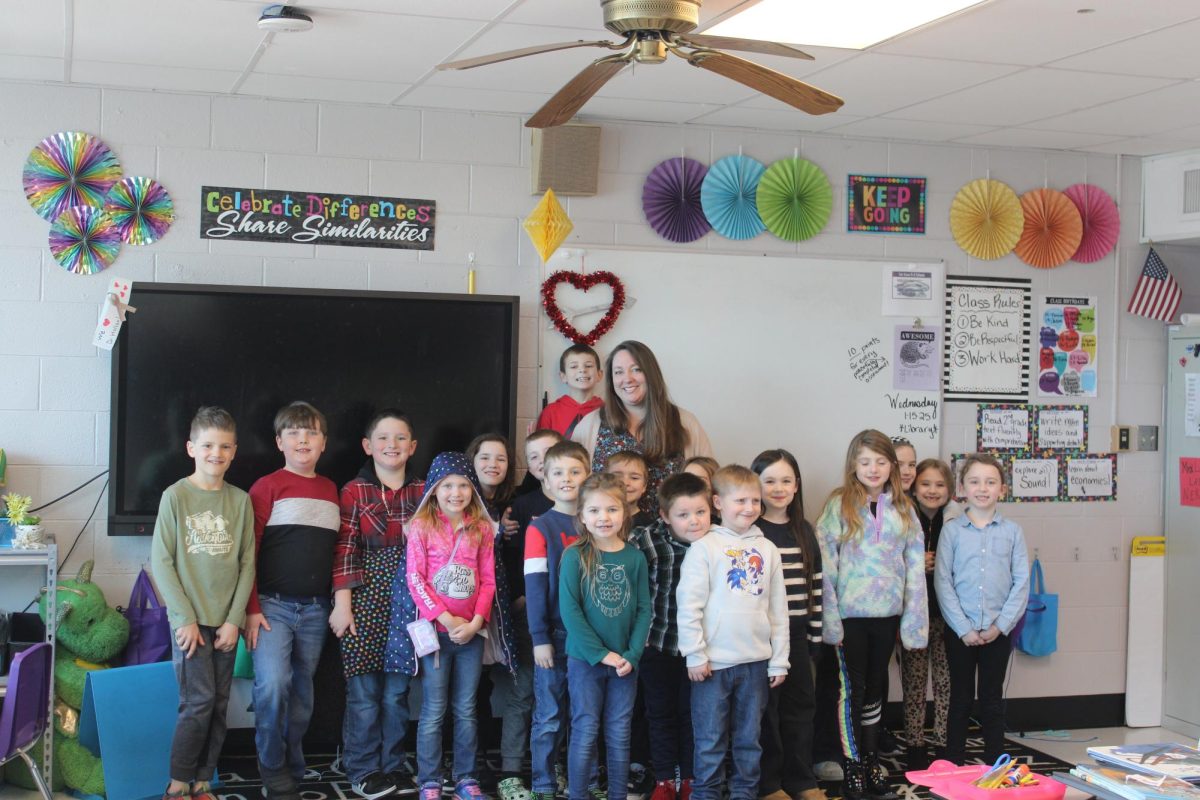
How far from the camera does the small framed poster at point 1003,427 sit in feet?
17.1

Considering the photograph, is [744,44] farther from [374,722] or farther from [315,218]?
[374,722]

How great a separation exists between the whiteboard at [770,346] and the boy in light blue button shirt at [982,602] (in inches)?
28.1

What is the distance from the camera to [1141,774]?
2.68 metres

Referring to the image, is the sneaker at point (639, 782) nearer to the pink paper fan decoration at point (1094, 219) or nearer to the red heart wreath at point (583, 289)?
the red heart wreath at point (583, 289)

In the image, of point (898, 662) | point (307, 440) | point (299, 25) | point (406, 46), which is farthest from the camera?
point (898, 662)

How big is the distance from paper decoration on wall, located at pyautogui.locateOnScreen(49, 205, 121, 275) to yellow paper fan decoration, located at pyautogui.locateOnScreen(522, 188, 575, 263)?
1485mm

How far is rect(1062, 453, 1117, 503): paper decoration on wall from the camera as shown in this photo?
532 centimetres

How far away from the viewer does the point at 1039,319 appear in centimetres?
529

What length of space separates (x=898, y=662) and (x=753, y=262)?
1706mm

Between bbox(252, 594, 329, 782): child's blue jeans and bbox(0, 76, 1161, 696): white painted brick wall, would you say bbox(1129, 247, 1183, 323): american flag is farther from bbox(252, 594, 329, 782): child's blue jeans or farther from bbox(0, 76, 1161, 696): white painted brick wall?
bbox(252, 594, 329, 782): child's blue jeans

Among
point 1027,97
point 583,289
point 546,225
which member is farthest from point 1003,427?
point 546,225

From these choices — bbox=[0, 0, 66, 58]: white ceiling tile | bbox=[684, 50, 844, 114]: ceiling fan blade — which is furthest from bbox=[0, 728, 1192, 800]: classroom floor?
bbox=[0, 0, 66, 58]: white ceiling tile

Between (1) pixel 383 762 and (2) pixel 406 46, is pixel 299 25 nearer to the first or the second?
(2) pixel 406 46

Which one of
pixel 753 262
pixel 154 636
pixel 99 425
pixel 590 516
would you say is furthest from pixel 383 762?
pixel 753 262
